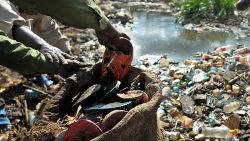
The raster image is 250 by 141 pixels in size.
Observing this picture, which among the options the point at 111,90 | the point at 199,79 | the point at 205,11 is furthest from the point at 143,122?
the point at 205,11

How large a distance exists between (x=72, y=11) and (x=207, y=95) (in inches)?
105

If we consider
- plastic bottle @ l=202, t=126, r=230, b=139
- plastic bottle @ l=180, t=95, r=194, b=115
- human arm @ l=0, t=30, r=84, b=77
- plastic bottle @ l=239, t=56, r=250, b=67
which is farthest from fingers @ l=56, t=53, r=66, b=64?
plastic bottle @ l=239, t=56, r=250, b=67

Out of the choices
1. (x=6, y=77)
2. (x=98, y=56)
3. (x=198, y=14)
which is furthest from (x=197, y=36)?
(x=6, y=77)

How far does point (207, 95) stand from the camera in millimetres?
4840

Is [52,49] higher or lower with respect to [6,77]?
higher

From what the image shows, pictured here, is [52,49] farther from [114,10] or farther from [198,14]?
[114,10]

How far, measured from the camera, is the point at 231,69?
5.40m

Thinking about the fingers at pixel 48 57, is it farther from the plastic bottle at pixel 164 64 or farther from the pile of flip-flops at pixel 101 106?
the plastic bottle at pixel 164 64

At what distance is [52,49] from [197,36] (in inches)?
200

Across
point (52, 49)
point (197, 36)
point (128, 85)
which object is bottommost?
point (197, 36)

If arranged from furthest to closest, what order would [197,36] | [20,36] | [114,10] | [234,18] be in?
[114,10] → [234,18] → [197,36] → [20,36]

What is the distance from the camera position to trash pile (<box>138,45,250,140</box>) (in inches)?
161

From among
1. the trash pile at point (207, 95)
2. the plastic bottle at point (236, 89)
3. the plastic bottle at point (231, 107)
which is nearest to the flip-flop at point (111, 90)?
the trash pile at point (207, 95)

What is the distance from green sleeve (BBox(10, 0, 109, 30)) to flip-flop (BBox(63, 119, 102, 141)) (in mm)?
611
